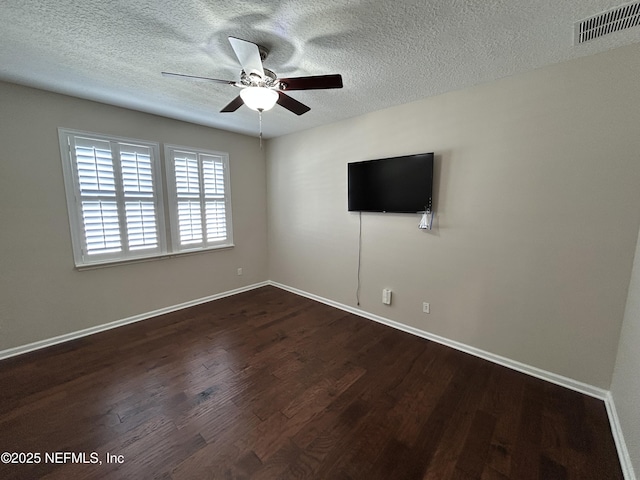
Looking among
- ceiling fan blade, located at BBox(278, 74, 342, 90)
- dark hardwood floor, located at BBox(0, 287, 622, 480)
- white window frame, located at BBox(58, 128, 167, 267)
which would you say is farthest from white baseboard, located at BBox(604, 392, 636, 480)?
white window frame, located at BBox(58, 128, 167, 267)

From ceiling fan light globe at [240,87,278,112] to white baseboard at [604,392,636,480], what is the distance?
10.1 feet

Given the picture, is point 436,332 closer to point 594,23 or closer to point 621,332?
point 621,332

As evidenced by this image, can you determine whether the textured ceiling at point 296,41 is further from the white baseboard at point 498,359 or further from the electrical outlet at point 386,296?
the white baseboard at point 498,359

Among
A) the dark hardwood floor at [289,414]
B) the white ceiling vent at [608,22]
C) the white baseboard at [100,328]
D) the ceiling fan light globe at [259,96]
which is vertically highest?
the white ceiling vent at [608,22]

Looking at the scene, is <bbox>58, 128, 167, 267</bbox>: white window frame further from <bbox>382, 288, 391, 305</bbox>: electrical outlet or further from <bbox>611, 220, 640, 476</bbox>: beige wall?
<bbox>611, 220, 640, 476</bbox>: beige wall

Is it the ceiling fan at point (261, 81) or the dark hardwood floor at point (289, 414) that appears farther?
the ceiling fan at point (261, 81)

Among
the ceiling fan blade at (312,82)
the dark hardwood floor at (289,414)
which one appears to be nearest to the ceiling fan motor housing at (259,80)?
the ceiling fan blade at (312,82)

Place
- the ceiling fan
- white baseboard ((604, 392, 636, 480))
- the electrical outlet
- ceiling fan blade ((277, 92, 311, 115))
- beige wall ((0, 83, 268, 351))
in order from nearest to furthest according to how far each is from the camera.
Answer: white baseboard ((604, 392, 636, 480)), the ceiling fan, ceiling fan blade ((277, 92, 311, 115)), beige wall ((0, 83, 268, 351)), the electrical outlet

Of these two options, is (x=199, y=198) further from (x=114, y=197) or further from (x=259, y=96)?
(x=259, y=96)

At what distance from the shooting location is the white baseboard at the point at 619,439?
1.40m

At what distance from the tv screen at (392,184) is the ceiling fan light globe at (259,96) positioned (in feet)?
5.27

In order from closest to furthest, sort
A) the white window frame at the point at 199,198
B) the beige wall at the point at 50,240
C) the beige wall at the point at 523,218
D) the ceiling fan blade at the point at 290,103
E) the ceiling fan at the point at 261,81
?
the ceiling fan at the point at 261,81 → the beige wall at the point at 523,218 → the ceiling fan blade at the point at 290,103 → the beige wall at the point at 50,240 → the white window frame at the point at 199,198

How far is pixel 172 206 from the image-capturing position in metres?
3.46

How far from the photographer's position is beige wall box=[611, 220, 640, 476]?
1428 millimetres
